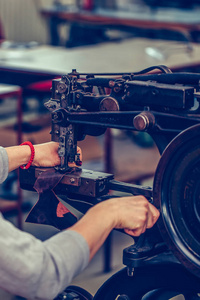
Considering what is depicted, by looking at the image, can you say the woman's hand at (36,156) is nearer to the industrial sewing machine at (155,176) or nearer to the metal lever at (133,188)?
the industrial sewing machine at (155,176)

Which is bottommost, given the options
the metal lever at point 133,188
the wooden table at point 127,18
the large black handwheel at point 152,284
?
the large black handwheel at point 152,284

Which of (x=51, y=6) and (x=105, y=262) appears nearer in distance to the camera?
(x=105, y=262)

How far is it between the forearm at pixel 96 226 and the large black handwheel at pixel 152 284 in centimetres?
16

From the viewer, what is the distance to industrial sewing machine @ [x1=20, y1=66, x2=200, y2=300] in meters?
1.10

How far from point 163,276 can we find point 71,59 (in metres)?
2.32

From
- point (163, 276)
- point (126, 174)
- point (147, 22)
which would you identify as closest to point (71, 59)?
point (126, 174)

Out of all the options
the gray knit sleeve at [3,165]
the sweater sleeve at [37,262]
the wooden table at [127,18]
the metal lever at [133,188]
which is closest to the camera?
the sweater sleeve at [37,262]

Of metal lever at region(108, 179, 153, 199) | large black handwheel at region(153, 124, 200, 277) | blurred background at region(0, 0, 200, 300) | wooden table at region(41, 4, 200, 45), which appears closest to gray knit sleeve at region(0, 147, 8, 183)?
metal lever at region(108, 179, 153, 199)

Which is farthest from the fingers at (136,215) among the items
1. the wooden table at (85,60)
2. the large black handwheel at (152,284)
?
the wooden table at (85,60)

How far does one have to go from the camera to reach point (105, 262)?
2.75 meters

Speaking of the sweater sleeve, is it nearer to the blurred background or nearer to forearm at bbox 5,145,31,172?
forearm at bbox 5,145,31,172

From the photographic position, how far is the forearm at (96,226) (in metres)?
1.07

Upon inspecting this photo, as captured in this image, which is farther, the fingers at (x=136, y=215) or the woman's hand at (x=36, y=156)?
the woman's hand at (x=36, y=156)

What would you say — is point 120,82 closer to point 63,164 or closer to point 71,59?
point 63,164
